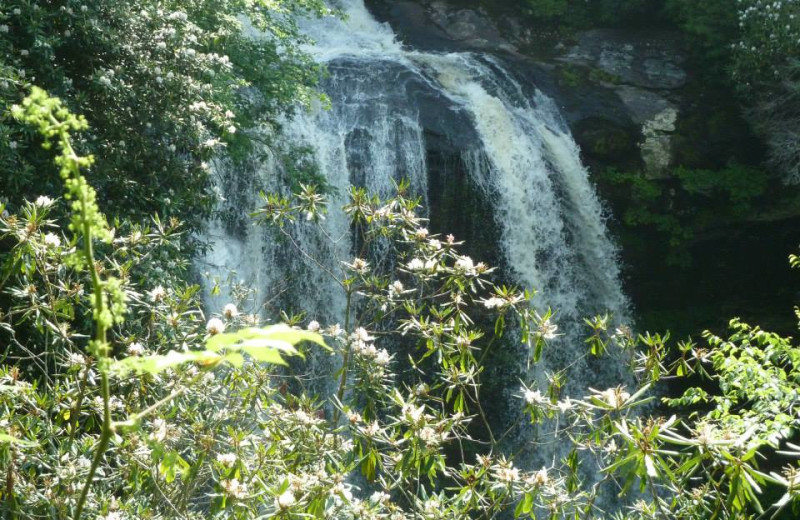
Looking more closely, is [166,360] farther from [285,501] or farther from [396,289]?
[396,289]

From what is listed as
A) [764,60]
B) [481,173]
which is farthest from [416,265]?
[764,60]

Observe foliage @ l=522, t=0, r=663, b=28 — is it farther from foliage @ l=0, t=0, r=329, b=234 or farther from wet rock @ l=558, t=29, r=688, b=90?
foliage @ l=0, t=0, r=329, b=234

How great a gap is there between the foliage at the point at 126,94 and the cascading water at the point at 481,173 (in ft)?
8.52

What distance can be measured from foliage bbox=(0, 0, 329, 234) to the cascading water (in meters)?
2.60

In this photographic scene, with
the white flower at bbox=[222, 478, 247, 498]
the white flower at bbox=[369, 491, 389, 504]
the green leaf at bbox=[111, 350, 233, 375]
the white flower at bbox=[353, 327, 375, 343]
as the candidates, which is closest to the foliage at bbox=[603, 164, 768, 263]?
the white flower at bbox=[353, 327, 375, 343]

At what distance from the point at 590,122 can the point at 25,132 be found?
806 cm

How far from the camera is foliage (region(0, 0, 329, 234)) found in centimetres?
567

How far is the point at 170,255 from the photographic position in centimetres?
615

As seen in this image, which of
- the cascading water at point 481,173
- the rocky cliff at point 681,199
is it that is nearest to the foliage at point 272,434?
the cascading water at point 481,173

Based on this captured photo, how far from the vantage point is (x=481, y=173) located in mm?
10305

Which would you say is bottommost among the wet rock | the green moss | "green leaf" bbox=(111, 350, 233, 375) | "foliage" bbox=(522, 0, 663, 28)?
"green leaf" bbox=(111, 350, 233, 375)

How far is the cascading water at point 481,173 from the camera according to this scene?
9547 millimetres

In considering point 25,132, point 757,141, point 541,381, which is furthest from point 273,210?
point 757,141

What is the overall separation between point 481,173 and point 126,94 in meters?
5.35
